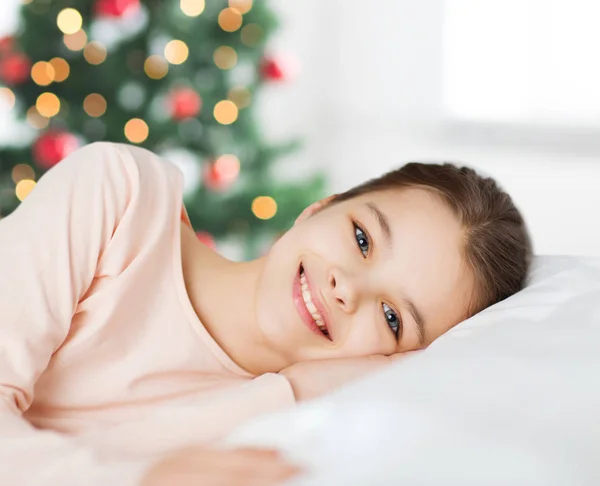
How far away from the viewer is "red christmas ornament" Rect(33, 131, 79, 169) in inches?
110

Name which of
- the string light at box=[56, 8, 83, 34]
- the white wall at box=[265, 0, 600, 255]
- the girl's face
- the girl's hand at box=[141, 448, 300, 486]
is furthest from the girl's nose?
the white wall at box=[265, 0, 600, 255]

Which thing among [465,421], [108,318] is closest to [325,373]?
[108,318]

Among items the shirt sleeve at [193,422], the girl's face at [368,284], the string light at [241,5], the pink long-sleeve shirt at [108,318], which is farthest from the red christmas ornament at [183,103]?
the shirt sleeve at [193,422]

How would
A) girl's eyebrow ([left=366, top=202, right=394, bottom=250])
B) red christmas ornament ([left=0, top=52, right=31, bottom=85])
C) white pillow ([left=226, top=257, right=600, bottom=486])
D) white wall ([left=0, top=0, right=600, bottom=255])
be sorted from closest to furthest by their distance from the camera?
1. white pillow ([left=226, top=257, right=600, bottom=486])
2. girl's eyebrow ([left=366, top=202, right=394, bottom=250])
3. red christmas ornament ([left=0, top=52, right=31, bottom=85])
4. white wall ([left=0, top=0, right=600, bottom=255])

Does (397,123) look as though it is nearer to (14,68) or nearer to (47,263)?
(14,68)

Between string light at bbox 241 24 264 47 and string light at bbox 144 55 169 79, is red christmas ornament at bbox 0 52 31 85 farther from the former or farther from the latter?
string light at bbox 241 24 264 47

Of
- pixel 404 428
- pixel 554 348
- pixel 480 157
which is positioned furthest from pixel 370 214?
pixel 480 157

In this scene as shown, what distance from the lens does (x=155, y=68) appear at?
2957mm

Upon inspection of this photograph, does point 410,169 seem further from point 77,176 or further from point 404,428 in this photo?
point 404,428

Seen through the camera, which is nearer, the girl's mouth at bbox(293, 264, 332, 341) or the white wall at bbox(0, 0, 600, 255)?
the girl's mouth at bbox(293, 264, 332, 341)

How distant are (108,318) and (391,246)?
0.46 m

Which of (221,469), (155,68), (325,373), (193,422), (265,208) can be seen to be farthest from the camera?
(265,208)

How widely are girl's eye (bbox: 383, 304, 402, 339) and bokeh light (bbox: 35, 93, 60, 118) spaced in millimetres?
1974

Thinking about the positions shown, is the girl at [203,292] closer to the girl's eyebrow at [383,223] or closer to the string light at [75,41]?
the girl's eyebrow at [383,223]
